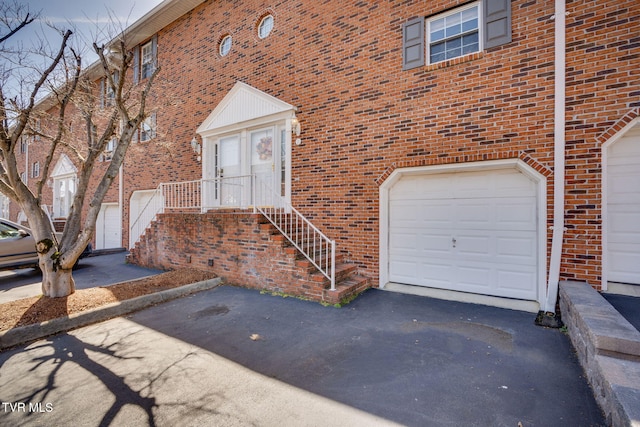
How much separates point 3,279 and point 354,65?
31.2 feet

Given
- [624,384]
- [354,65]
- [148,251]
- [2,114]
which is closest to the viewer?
[624,384]

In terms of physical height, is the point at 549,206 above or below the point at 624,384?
above

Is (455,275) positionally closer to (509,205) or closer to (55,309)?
(509,205)

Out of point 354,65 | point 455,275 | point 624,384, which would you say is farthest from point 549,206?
point 354,65

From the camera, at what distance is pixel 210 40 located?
28.5ft

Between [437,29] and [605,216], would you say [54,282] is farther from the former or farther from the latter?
[605,216]

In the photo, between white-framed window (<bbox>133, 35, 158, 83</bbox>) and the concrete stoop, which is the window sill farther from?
white-framed window (<bbox>133, 35, 158, 83</bbox>)

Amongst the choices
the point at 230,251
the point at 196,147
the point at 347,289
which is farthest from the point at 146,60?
the point at 347,289

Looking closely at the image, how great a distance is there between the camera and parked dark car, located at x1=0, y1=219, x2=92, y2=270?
22.3ft

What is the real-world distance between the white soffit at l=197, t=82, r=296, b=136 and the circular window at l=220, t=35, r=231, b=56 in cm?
147

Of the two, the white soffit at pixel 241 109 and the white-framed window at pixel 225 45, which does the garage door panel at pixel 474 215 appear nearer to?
the white soffit at pixel 241 109

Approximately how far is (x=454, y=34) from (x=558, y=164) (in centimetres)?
287

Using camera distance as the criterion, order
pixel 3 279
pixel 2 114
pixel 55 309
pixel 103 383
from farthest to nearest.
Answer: pixel 3 279, pixel 2 114, pixel 55 309, pixel 103 383

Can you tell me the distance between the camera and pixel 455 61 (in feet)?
16.8
